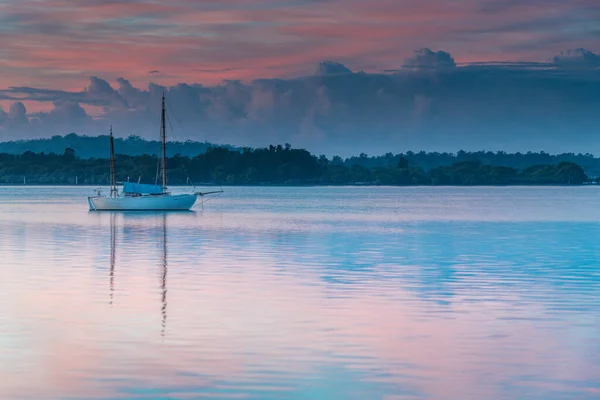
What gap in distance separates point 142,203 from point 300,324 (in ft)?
231

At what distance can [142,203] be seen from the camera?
290ft

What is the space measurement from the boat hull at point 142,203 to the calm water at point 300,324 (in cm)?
4882

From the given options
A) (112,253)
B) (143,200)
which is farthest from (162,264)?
(143,200)

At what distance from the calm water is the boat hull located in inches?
1922

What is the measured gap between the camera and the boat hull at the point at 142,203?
291 ft

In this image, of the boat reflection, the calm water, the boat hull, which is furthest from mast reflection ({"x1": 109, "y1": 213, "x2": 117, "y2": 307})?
the boat hull

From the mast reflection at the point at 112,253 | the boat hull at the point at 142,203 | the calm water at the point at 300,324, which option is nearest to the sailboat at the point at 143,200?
the boat hull at the point at 142,203

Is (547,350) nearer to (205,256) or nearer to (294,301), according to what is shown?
(294,301)

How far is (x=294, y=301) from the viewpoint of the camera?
23047mm

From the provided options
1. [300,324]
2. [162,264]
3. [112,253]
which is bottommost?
[112,253]

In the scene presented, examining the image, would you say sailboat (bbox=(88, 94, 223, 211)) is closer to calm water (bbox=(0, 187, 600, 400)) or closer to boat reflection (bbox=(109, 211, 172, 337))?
boat reflection (bbox=(109, 211, 172, 337))

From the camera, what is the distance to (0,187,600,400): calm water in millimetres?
14031

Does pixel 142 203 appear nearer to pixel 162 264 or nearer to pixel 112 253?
pixel 112 253

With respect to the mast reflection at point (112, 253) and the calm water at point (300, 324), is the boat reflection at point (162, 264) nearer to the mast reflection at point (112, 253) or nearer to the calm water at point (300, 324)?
the mast reflection at point (112, 253)
